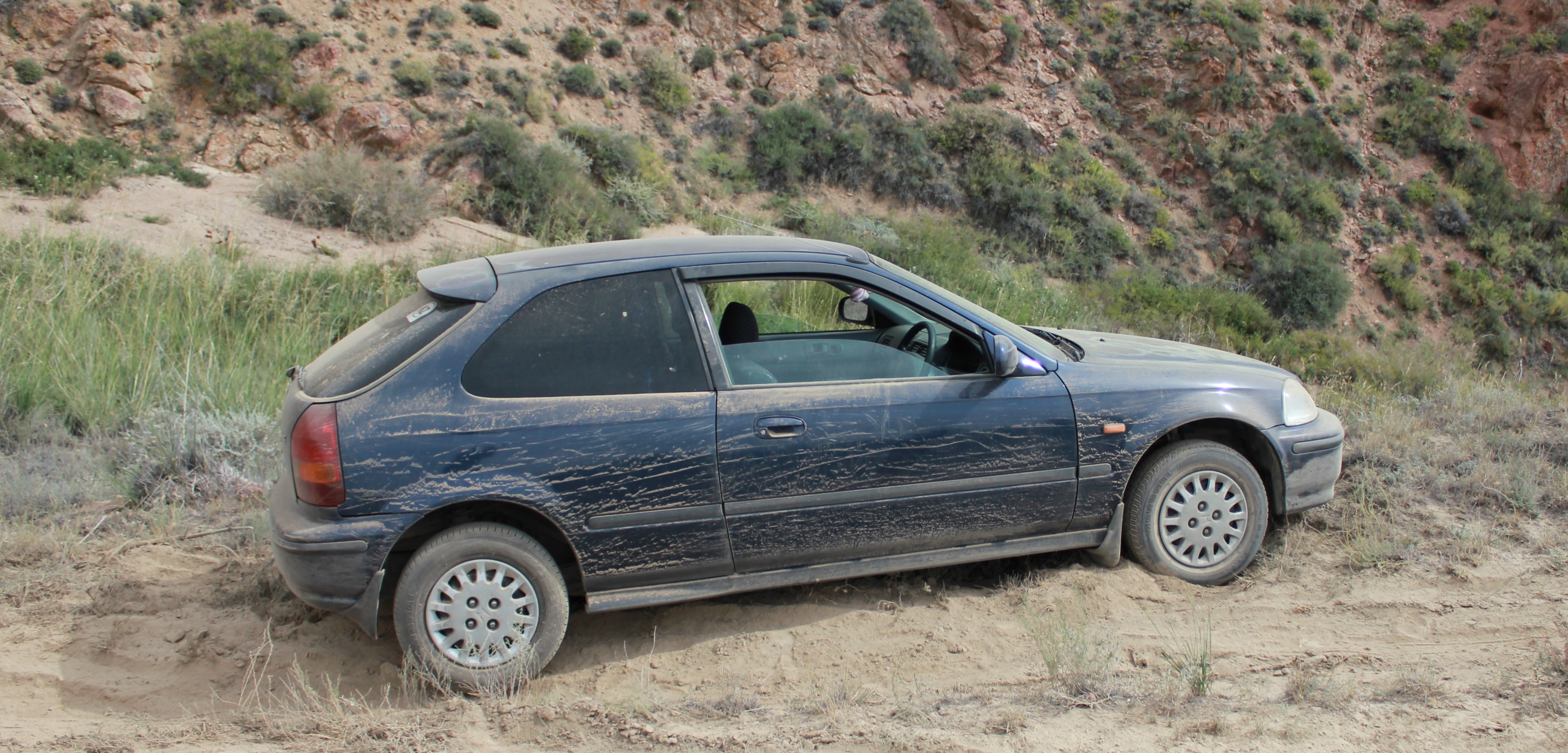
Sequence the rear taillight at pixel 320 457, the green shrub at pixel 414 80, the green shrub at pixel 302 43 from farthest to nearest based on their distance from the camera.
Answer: the green shrub at pixel 414 80 < the green shrub at pixel 302 43 < the rear taillight at pixel 320 457

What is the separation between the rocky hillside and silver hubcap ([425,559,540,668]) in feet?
47.9

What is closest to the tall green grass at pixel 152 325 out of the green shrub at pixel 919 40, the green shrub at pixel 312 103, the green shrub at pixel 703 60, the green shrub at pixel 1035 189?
A: the green shrub at pixel 312 103

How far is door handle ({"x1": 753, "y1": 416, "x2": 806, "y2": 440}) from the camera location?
3.41 m

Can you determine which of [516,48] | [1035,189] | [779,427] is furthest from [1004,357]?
[516,48]

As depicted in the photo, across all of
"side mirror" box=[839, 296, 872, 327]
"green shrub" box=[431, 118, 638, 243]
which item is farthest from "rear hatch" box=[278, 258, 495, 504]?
"green shrub" box=[431, 118, 638, 243]

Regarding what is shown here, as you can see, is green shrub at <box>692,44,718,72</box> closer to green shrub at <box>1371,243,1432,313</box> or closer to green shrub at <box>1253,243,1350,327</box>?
green shrub at <box>1253,243,1350,327</box>

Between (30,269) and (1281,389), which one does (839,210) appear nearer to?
(30,269)

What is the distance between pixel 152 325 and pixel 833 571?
21.8 ft

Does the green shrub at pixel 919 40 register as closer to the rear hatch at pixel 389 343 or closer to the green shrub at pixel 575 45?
the green shrub at pixel 575 45

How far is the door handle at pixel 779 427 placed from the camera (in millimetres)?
3406

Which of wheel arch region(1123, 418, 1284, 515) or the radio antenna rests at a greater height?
the radio antenna

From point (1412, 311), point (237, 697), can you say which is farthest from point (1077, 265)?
point (237, 697)

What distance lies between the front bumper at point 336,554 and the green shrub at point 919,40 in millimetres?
26665

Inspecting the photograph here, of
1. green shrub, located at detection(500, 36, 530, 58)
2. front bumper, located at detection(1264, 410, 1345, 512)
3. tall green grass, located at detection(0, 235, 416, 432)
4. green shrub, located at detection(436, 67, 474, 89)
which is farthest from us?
green shrub, located at detection(500, 36, 530, 58)
